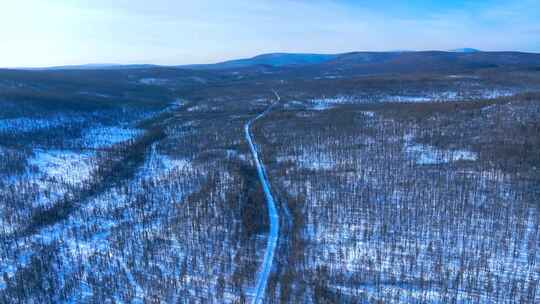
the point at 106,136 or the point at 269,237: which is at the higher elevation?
the point at 106,136

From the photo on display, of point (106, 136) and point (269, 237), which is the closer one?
point (269, 237)

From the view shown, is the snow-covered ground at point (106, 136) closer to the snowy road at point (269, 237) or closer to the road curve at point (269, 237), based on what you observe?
the road curve at point (269, 237)

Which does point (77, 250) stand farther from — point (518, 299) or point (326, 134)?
point (326, 134)

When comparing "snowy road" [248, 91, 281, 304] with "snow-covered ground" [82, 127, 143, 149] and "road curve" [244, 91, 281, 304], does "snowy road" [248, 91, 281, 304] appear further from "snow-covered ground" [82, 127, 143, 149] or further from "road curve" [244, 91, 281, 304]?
"snow-covered ground" [82, 127, 143, 149]

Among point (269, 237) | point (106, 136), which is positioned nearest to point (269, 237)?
point (269, 237)

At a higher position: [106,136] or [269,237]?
[106,136]

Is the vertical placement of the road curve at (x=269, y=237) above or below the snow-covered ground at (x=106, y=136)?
below

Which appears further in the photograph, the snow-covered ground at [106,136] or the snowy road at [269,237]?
the snow-covered ground at [106,136]

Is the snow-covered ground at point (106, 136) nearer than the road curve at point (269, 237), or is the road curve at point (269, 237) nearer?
Result: the road curve at point (269, 237)

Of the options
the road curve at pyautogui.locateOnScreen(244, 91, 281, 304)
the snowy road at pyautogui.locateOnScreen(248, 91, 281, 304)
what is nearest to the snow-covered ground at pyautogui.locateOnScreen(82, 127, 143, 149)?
the road curve at pyautogui.locateOnScreen(244, 91, 281, 304)

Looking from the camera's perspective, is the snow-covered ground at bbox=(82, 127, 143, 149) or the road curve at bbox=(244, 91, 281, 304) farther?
the snow-covered ground at bbox=(82, 127, 143, 149)

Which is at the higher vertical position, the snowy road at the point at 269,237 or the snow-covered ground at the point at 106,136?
the snow-covered ground at the point at 106,136

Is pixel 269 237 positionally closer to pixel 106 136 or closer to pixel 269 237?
pixel 269 237

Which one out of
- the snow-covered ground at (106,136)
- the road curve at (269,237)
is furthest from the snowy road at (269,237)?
the snow-covered ground at (106,136)
